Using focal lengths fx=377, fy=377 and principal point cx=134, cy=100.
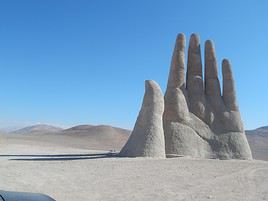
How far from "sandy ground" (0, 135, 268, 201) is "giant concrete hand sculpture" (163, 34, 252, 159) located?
5.00 metres

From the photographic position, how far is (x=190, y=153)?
76.5 ft

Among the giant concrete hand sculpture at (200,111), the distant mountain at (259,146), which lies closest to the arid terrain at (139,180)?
the giant concrete hand sculpture at (200,111)

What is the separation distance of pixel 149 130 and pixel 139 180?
307 inches

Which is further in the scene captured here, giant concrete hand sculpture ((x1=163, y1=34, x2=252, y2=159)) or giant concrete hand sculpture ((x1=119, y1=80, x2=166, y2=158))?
giant concrete hand sculpture ((x1=163, y1=34, x2=252, y2=159))

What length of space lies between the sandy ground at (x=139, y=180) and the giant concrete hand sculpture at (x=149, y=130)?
73.4 inches

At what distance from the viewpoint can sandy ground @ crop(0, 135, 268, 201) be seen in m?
10.9

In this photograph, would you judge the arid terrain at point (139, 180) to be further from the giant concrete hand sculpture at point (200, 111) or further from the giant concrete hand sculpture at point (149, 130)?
the giant concrete hand sculpture at point (200, 111)

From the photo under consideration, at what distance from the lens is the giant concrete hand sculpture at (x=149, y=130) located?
20.9 metres

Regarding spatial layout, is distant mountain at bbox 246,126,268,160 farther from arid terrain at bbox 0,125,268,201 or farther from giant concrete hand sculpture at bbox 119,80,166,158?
arid terrain at bbox 0,125,268,201

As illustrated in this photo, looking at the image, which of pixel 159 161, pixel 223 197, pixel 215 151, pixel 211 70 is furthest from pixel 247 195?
pixel 211 70

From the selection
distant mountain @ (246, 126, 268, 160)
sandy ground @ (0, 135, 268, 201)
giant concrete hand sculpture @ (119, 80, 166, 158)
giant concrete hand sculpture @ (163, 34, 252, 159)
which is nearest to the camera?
sandy ground @ (0, 135, 268, 201)

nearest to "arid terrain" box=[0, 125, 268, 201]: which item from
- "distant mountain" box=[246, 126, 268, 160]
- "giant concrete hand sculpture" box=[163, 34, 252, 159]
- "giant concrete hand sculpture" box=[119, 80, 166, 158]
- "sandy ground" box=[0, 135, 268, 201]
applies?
"sandy ground" box=[0, 135, 268, 201]

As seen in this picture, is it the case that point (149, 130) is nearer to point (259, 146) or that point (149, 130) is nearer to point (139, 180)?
point (139, 180)

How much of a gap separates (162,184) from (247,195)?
289 centimetres
